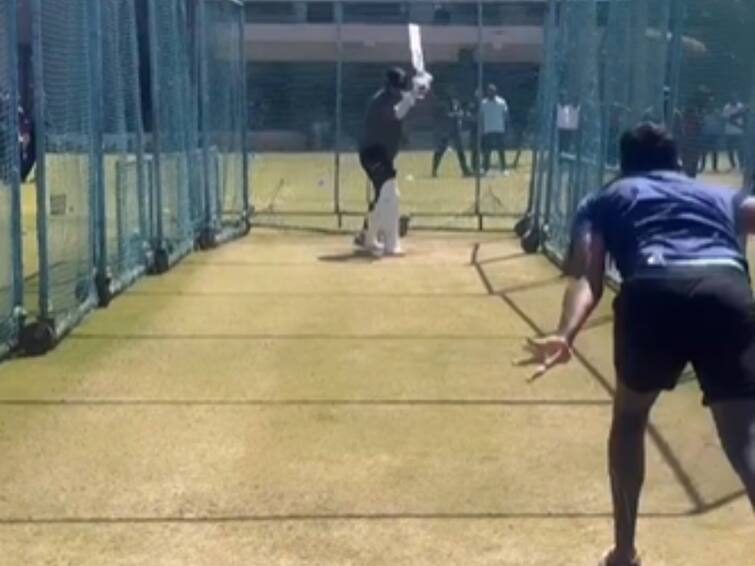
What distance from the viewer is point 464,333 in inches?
422

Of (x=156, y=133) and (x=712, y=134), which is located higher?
(x=712, y=134)

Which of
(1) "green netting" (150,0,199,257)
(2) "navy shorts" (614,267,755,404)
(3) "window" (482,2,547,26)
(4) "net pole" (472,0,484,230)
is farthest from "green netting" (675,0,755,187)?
(3) "window" (482,2,547,26)

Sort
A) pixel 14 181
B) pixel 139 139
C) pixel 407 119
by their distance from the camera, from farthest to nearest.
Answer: pixel 407 119, pixel 139 139, pixel 14 181

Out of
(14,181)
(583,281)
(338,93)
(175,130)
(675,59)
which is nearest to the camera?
(583,281)

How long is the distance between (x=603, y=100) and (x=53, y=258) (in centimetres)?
487

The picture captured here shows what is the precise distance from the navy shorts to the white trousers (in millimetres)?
10257

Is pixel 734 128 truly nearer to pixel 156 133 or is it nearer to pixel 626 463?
pixel 626 463

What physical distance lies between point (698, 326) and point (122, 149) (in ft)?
27.6

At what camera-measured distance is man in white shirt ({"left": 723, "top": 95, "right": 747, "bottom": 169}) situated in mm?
9492

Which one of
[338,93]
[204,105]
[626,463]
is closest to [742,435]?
[626,463]

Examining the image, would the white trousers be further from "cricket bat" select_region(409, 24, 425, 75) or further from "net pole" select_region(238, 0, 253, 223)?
"net pole" select_region(238, 0, 253, 223)

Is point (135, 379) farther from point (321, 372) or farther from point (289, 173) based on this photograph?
point (289, 173)

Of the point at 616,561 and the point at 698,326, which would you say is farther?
the point at 616,561

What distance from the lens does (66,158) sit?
1099cm
